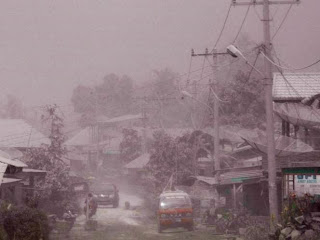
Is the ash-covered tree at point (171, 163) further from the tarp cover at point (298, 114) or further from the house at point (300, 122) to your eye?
the tarp cover at point (298, 114)

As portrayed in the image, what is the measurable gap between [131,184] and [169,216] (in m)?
37.6

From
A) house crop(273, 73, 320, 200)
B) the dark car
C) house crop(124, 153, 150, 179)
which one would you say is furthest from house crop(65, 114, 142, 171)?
house crop(273, 73, 320, 200)

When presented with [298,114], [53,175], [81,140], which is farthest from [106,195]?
[81,140]

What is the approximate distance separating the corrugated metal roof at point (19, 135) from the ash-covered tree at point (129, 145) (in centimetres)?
1610

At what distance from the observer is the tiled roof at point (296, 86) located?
94.1 feet

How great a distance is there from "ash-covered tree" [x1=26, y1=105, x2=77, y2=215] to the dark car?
6341 mm

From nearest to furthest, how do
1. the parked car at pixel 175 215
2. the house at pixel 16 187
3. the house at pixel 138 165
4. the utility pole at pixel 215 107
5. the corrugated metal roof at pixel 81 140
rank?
the house at pixel 16 187 → the parked car at pixel 175 215 → the utility pole at pixel 215 107 → the house at pixel 138 165 → the corrugated metal roof at pixel 81 140

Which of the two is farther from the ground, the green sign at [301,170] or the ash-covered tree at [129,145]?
the ash-covered tree at [129,145]

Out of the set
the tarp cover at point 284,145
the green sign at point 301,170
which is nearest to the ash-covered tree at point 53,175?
the tarp cover at point 284,145

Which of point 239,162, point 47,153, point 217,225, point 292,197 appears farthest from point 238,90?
point 292,197

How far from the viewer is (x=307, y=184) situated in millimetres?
20469

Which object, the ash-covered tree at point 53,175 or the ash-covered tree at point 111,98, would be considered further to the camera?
the ash-covered tree at point 111,98

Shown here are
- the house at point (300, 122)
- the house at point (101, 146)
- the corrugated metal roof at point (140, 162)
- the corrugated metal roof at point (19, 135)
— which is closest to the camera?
the house at point (300, 122)

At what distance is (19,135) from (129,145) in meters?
19.1
